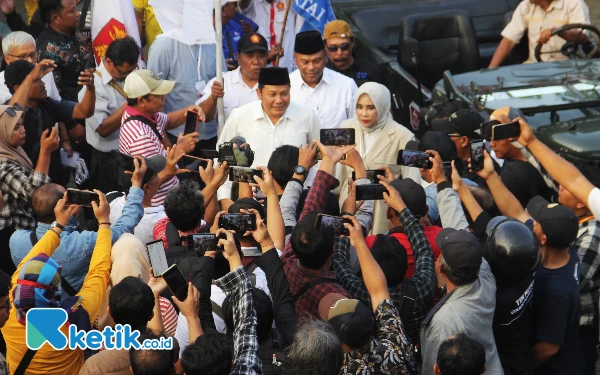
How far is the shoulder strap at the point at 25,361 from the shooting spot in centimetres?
489

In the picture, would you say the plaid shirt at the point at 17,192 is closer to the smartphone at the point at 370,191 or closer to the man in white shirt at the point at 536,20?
the smartphone at the point at 370,191

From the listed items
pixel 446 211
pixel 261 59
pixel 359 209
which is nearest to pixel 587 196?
pixel 446 211

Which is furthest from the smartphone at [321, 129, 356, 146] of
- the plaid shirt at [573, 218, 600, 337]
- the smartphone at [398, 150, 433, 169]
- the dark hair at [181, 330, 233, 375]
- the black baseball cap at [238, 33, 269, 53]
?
the dark hair at [181, 330, 233, 375]

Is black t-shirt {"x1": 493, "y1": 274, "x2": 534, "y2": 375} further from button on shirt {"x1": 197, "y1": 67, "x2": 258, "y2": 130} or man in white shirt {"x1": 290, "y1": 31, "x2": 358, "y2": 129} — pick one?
button on shirt {"x1": 197, "y1": 67, "x2": 258, "y2": 130}

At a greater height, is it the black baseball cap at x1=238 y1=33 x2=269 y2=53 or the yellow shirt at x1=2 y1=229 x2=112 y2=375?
the black baseball cap at x1=238 y1=33 x2=269 y2=53

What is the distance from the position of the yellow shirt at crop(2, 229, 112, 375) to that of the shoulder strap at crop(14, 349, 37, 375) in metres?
0.02

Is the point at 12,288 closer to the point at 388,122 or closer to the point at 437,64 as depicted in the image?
the point at 388,122

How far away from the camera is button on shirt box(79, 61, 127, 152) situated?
320 inches

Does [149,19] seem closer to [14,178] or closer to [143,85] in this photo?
[143,85]

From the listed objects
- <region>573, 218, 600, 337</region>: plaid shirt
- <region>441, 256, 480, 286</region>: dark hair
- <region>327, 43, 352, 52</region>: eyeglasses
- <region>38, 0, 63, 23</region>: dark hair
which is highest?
<region>38, 0, 63, 23</region>: dark hair

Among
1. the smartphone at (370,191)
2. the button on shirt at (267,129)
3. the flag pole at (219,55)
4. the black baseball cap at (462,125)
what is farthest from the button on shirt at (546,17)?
the smartphone at (370,191)

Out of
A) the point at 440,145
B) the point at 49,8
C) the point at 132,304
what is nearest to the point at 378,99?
the point at 440,145

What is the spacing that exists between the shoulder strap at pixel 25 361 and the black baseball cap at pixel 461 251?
203 centimetres

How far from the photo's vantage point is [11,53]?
805 cm
